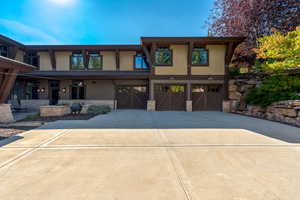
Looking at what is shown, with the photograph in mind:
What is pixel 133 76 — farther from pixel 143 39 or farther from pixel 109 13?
pixel 109 13

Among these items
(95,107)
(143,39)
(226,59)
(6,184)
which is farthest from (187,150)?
(226,59)

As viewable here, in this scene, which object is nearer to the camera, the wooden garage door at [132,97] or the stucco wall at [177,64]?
the stucco wall at [177,64]

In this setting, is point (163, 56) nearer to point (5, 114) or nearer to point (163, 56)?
point (163, 56)

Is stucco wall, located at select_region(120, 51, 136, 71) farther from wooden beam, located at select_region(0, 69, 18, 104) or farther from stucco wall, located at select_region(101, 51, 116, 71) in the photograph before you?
wooden beam, located at select_region(0, 69, 18, 104)

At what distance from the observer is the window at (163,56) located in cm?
1324

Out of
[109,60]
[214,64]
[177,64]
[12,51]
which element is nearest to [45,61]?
[12,51]

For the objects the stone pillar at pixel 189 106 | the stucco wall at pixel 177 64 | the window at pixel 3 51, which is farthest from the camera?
the stucco wall at pixel 177 64

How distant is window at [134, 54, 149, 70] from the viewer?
14.7 m

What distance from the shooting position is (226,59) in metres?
13.0

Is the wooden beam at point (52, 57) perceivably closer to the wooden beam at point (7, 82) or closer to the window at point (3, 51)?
the window at point (3, 51)

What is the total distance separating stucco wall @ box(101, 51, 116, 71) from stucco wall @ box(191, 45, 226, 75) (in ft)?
26.9

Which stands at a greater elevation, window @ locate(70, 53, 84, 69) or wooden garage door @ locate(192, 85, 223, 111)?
window @ locate(70, 53, 84, 69)

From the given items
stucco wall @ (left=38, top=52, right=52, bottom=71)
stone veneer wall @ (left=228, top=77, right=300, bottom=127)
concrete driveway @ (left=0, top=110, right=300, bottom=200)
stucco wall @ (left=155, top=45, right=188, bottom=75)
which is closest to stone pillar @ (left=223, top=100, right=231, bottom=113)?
stone veneer wall @ (left=228, top=77, right=300, bottom=127)

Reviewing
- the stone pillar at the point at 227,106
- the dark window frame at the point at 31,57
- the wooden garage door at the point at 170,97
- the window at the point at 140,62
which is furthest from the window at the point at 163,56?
the dark window frame at the point at 31,57
